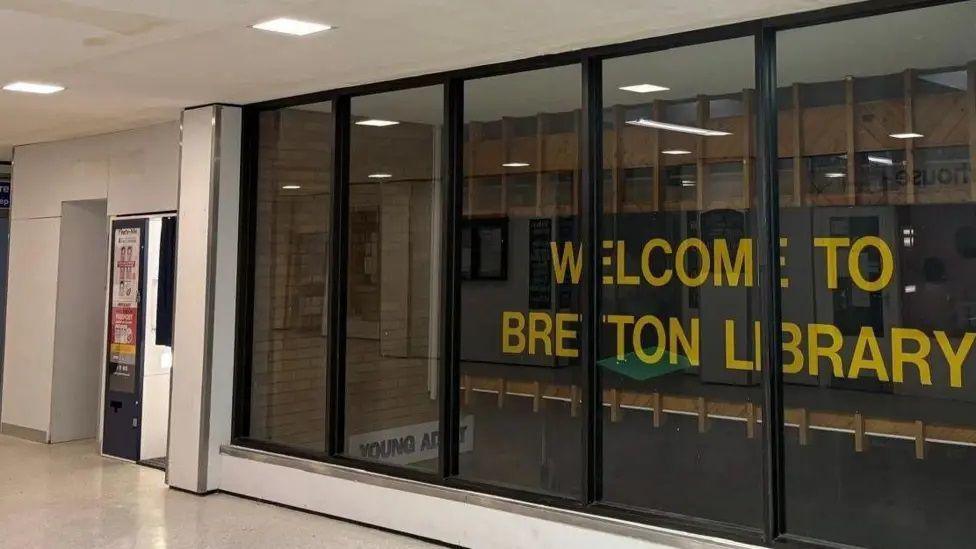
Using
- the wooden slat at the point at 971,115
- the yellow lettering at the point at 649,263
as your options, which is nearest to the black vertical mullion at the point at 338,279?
the yellow lettering at the point at 649,263

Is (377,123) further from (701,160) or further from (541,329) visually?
(701,160)

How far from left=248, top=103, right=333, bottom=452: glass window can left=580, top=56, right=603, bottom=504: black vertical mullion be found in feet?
7.51

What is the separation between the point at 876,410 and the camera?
4.34 metres

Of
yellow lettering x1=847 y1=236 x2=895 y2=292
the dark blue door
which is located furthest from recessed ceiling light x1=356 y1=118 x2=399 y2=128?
yellow lettering x1=847 y1=236 x2=895 y2=292

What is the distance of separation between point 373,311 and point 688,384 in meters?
2.56

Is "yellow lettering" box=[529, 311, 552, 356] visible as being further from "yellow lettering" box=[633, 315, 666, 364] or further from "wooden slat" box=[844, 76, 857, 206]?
"wooden slat" box=[844, 76, 857, 206]

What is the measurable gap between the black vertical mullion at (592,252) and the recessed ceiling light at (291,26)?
1.51 meters

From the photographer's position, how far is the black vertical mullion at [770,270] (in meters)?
4.04

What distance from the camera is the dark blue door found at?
7207 millimetres

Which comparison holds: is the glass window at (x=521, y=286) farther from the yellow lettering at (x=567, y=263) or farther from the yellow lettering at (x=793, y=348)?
the yellow lettering at (x=793, y=348)

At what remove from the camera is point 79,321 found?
812 cm

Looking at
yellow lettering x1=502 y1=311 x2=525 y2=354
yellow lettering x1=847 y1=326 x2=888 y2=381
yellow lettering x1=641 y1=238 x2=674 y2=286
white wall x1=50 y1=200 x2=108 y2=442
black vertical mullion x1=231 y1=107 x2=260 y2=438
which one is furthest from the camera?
white wall x1=50 y1=200 x2=108 y2=442

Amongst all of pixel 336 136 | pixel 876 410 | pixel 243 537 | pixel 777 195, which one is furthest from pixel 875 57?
pixel 243 537

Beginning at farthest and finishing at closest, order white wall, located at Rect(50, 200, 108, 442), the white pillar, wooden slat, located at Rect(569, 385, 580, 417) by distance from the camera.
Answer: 1. white wall, located at Rect(50, 200, 108, 442)
2. the white pillar
3. wooden slat, located at Rect(569, 385, 580, 417)
